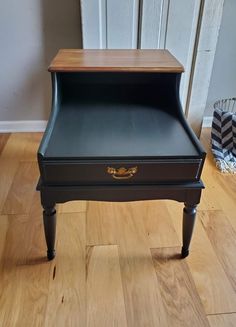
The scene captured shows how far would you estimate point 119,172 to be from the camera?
934mm

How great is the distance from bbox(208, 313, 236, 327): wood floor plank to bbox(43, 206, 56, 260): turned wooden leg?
61 centimetres

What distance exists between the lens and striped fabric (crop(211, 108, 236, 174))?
5.92 feet

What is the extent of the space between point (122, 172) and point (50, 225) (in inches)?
13.6

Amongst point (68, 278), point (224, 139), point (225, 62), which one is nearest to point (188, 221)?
point (68, 278)

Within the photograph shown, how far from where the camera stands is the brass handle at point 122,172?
3.04 ft

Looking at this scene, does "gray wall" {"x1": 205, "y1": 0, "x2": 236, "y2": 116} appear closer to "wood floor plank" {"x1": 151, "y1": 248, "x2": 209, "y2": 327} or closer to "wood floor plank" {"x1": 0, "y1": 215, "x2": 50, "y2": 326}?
"wood floor plank" {"x1": 151, "y1": 248, "x2": 209, "y2": 327}

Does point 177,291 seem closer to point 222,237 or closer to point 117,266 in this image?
point 117,266

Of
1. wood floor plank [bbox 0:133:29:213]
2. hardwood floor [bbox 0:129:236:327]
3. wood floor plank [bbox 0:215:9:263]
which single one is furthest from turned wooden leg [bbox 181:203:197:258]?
wood floor plank [bbox 0:133:29:213]

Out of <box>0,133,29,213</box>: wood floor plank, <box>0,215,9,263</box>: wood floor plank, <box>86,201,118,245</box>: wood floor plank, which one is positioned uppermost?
<box>0,215,9,263</box>: wood floor plank

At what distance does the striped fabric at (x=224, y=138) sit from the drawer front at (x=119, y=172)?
3.00 ft

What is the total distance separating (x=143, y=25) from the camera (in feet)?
5.29

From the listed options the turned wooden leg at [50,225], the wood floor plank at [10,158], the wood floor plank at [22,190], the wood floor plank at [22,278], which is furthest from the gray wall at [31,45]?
the turned wooden leg at [50,225]

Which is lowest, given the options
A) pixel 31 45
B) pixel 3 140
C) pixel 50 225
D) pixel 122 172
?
pixel 3 140

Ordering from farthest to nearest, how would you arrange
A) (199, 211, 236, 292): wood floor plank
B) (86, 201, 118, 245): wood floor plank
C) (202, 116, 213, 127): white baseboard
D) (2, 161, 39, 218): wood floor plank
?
(202, 116, 213, 127): white baseboard, (2, 161, 39, 218): wood floor plank, (86, 201, 118, 245): wood floor plank, (199, 211, 236, 292): wood floor plank
